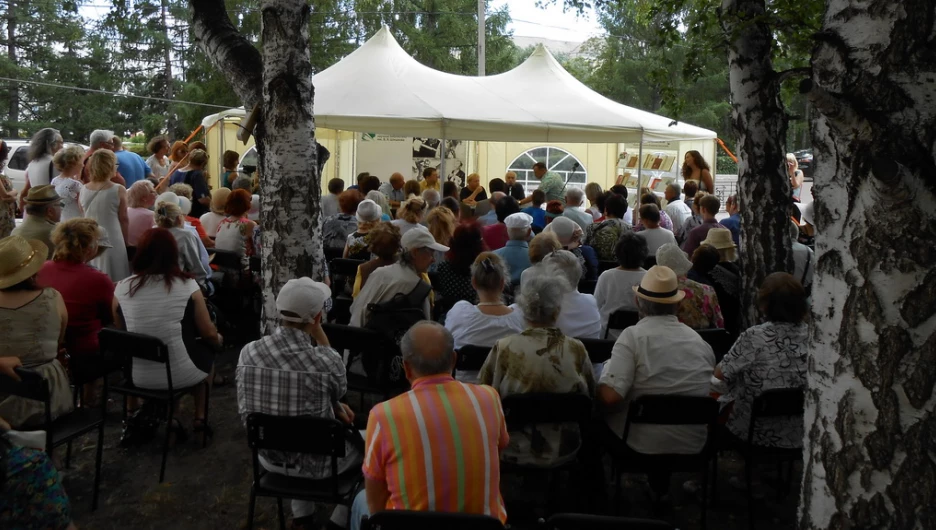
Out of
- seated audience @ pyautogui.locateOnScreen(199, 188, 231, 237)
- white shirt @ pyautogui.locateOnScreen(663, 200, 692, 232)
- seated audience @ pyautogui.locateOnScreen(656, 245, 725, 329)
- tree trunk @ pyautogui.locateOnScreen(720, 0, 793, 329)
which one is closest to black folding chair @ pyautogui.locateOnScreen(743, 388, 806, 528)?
seated audience @ pyautogui.locateOnScreen(656, 245, 725, 329)

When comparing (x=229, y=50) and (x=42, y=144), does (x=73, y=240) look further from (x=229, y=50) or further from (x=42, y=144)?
(x=42, y=144)

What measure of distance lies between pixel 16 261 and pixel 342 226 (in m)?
3.84

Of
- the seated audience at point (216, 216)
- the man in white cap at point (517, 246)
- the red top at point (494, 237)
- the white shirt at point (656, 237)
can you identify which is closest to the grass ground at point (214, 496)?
the man in white cap at point (517, 246)

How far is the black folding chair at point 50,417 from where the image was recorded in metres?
3.54

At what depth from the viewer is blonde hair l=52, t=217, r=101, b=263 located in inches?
184

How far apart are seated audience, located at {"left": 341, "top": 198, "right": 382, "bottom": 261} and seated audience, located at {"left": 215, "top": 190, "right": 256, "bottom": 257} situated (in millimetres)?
824

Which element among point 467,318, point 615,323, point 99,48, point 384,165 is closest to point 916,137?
point 467,318

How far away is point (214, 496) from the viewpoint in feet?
13.8

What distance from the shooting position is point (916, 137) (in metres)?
1.97

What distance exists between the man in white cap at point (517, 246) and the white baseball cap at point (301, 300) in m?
2.68

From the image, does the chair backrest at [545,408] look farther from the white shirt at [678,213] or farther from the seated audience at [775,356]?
the white shirt at [678,213]

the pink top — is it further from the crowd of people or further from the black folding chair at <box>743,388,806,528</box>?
the black folding chair at <box>743,388,806,528</box>

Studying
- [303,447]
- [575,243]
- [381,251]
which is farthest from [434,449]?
[575,243]

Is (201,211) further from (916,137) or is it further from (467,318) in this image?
(916,137)
